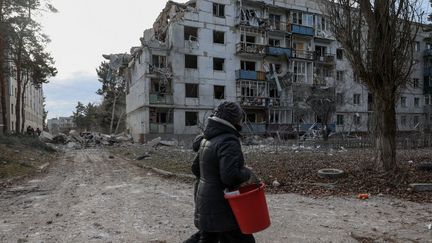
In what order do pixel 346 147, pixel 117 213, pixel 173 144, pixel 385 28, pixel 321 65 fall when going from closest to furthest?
pixel 117 213 → pixel 385 28 → pixel 346 147 → pixel 173 144 → pixel 321 65

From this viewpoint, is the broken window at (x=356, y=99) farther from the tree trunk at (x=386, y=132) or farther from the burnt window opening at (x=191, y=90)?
the tree trunk at (x=386, y=132)

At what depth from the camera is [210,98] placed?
38281mm

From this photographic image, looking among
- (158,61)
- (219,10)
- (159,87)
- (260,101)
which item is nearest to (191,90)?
(159,87)

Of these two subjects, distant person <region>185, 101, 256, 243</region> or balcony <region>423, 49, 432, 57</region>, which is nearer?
distant person <region>185, 101, 256, 243</region>

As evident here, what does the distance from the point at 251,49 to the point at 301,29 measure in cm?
720

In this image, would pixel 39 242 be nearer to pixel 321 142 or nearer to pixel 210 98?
pixel 321 142

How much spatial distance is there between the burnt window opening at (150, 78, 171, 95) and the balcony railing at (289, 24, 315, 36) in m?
15.8

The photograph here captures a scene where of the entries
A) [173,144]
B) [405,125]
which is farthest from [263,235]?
A: [405,125]

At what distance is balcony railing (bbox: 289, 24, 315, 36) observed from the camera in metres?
42.5

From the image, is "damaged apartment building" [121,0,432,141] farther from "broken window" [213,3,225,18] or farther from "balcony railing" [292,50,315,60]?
"broken window" [213,3,225,18]

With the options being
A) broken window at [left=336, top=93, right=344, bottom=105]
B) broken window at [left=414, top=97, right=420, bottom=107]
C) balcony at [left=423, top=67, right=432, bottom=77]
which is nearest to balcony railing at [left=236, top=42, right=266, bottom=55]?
broken window at [left=336, top=93, right=344, bottom=105]

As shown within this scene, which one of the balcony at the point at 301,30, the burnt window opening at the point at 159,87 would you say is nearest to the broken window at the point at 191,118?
the burnt window opening at the point at 159,87

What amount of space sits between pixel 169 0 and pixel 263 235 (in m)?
36.5

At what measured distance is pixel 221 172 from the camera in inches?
135
